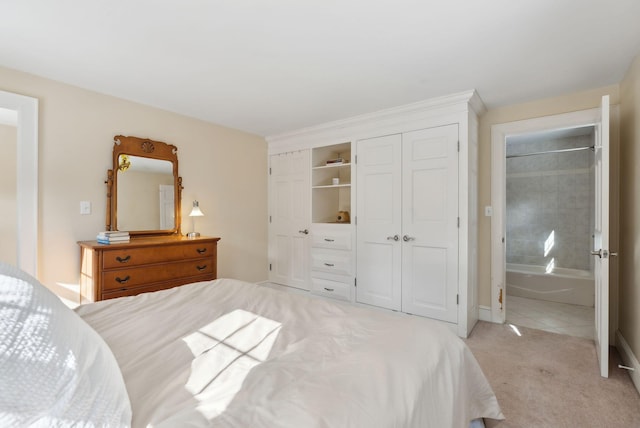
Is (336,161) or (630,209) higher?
(336,161)

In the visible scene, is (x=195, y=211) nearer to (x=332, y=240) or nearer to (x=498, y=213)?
(x=332, y=240)

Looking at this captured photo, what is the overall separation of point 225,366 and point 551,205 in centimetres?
543

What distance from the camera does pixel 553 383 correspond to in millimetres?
2070

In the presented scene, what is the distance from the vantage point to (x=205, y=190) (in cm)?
369

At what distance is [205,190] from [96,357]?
311cm

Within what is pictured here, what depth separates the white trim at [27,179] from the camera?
2.41 metres

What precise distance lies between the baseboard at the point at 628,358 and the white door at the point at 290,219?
119 inches

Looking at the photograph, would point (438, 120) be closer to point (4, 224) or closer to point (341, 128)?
point (341, 128)

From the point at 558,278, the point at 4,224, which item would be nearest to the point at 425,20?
the point at 4,224

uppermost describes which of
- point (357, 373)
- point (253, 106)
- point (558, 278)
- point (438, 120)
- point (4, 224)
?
point (253, 106)

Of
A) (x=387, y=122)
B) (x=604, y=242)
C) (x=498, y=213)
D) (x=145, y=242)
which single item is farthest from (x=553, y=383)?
(x=145, y=242)

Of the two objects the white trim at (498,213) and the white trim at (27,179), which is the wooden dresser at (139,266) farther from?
the white trim at (498,213)

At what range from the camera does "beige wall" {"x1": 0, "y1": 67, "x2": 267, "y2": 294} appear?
254cm

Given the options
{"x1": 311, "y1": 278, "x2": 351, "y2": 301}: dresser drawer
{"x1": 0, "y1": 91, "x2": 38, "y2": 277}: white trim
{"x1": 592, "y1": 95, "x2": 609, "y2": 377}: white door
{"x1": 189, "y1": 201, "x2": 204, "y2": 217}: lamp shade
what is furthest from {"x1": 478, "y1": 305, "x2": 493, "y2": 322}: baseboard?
{"x1": 0, "y1": 91, "x2": 38, "y2": 277}: white trim
